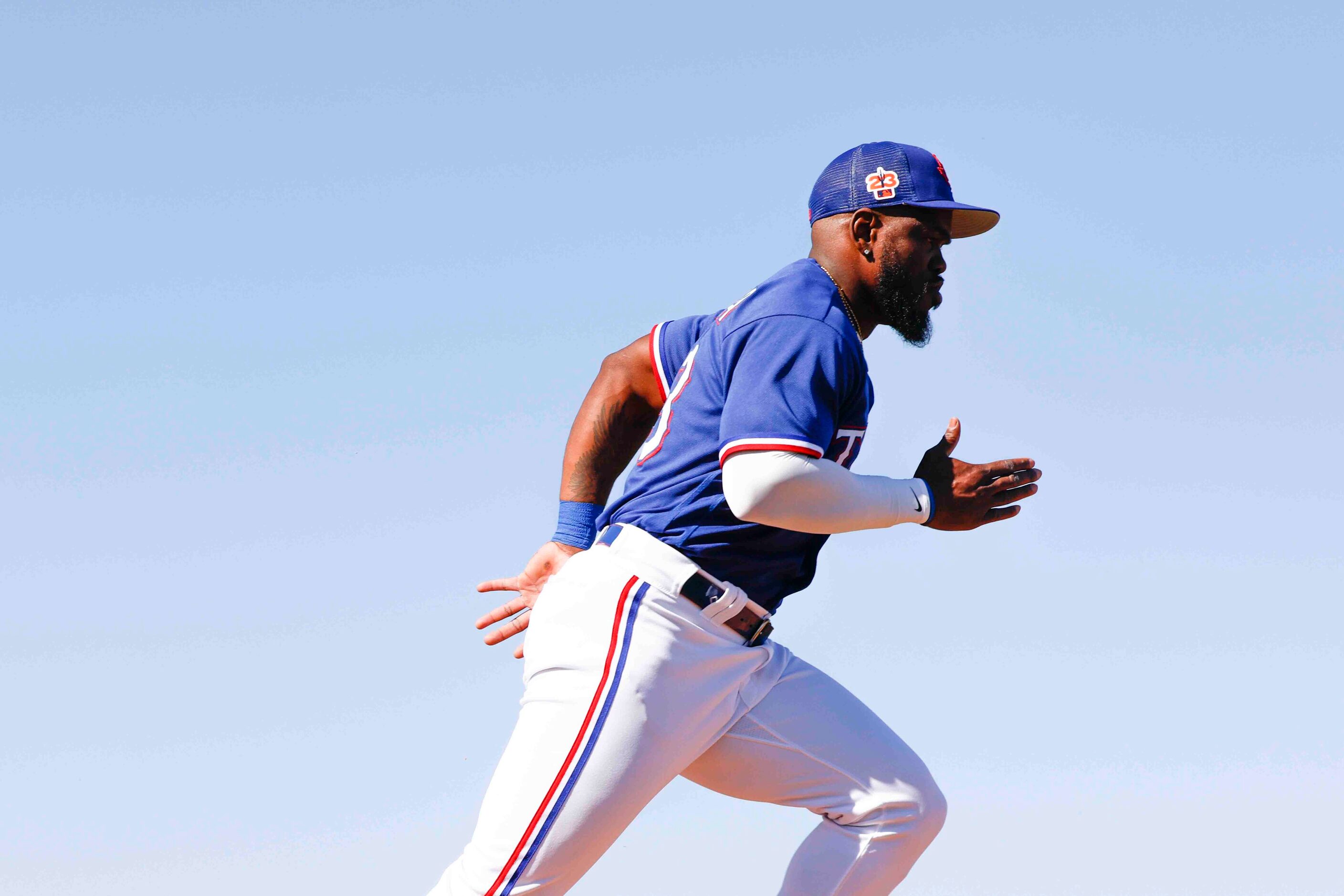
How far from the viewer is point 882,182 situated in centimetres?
521

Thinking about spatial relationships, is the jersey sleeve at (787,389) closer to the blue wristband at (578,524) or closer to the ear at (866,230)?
the ear at (866,230)

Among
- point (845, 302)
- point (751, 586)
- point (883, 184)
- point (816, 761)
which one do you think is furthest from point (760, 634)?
point (883, 184)

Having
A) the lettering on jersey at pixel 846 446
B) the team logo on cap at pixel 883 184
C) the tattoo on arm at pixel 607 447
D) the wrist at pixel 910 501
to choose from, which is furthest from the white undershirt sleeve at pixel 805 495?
the tattoo on arm at pixel 607 447

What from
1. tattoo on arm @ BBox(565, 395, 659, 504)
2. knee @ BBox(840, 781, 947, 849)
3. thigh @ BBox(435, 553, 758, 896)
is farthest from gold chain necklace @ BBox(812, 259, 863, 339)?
knee @ BBox(840, 781, 947, 849)

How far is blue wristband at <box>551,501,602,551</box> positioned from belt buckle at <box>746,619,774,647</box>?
962 millimetres

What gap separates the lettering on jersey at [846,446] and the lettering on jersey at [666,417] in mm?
583

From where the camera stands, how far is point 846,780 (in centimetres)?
500

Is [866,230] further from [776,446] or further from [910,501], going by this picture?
[776,446]

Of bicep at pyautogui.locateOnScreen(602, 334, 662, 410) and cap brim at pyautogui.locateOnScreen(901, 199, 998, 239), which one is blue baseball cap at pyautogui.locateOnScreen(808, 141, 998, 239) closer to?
cap brim at pyautogui.locateOnScreen(901, 199, 998, 239)

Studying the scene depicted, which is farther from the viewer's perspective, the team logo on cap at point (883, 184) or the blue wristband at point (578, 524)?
the blue wristband at point (578, 524)

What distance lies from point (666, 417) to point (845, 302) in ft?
2.59

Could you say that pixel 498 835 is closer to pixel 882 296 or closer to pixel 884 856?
pixel 884 856

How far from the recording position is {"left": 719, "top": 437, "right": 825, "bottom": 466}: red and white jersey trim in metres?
4.28

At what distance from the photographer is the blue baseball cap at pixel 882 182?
17.1ft
